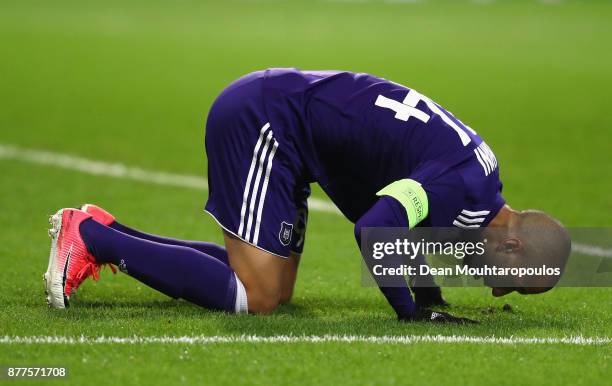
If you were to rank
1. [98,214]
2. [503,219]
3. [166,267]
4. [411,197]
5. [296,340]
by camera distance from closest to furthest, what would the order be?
[296,340] → [411,197] → [503,219] → [166,267] → [98,214]

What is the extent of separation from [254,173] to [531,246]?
5.33 feet

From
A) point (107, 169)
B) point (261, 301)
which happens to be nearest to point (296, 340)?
point (261, 301)

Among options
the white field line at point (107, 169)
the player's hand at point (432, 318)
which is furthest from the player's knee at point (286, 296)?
the white field line at point (107, 169)

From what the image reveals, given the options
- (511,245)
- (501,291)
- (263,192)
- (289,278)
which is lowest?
(289,278)

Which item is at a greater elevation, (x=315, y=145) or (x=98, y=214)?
(x=315, y=145)

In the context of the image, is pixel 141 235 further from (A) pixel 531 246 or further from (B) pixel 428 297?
(A) pixel 531 246

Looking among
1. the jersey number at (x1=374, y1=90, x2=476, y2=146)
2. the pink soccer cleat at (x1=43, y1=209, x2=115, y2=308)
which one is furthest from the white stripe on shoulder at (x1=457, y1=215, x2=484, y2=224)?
the pink soccer cleat at (x1=43, y1=209, x2=115, y2=308)

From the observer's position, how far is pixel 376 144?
625cm

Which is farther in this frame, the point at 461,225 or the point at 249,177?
the point at 249,177

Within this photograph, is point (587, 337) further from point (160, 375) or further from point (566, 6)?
point (566, 6)

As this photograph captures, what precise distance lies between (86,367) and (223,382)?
663 mm

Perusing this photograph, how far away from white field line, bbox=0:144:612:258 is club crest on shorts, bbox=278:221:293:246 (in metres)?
4.43

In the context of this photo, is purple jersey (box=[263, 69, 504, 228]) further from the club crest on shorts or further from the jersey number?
the club crest on shorts

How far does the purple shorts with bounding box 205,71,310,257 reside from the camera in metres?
6.41
